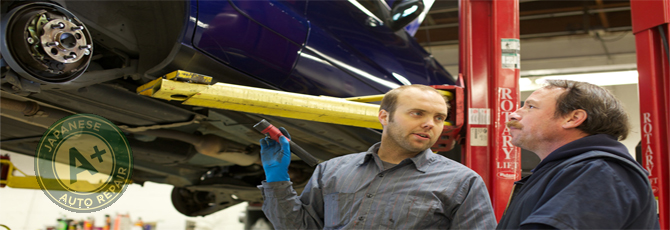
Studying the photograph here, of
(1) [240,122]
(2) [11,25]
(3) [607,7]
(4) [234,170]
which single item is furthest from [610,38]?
(2) [11,25]

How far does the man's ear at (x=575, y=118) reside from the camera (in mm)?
1105

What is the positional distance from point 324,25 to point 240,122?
62 centimetres

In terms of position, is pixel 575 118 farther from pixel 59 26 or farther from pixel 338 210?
pixel 59 26

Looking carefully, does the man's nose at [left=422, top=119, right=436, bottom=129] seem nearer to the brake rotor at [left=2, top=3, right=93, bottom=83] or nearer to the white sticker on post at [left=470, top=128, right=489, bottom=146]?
the white sticker on post at [left=470, top=128, right=489, bottom=146]

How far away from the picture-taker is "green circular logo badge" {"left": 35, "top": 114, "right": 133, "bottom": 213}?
161 centimetres

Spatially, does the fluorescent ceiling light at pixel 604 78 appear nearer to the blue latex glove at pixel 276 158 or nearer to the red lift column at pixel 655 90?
the red lift column at pixel 655 90

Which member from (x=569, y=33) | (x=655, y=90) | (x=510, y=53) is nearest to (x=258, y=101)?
(x=510, y=53)

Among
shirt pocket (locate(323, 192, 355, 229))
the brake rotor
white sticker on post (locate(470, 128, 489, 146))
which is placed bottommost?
shirt pocket (locate(323, 192, 355, 229))

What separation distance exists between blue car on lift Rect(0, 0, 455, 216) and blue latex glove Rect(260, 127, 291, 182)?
0.61 metres

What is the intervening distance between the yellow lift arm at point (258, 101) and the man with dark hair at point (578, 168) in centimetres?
96

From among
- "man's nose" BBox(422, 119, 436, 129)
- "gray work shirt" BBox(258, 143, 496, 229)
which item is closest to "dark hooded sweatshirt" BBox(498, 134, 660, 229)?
"gray work shirt" BBox(258, 143, 496, 229)

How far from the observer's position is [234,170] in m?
3.64

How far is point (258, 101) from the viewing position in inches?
76.7

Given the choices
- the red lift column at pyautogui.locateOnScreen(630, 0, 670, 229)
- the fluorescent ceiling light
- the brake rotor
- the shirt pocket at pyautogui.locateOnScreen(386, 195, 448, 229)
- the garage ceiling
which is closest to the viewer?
the shirt pocket at pyautogui.locateOnScreen(386, 195, 448, 229)
